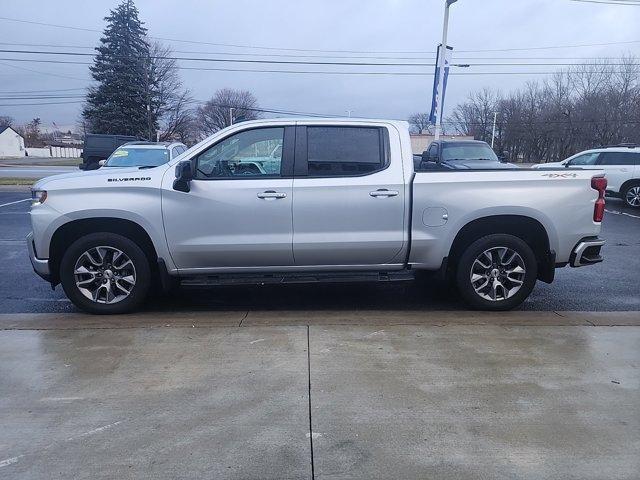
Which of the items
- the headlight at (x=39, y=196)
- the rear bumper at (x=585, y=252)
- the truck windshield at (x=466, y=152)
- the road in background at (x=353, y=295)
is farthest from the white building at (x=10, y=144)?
the rear bumper at (x=585, y=252)

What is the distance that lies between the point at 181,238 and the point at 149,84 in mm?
49495

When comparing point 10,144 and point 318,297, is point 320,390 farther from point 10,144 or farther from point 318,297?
point 10,144

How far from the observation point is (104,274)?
5492 mm

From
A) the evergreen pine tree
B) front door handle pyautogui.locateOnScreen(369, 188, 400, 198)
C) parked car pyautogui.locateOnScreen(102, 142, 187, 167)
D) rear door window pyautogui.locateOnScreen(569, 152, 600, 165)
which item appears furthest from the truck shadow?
the evergreen pine tree

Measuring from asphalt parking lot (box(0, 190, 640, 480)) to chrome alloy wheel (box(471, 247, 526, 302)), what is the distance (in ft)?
0.78

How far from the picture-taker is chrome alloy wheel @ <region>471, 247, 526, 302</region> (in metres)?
5.64

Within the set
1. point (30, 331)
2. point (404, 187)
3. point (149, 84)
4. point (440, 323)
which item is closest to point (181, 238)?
point (30, 331)

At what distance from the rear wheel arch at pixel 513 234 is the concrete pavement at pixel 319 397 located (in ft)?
2.01

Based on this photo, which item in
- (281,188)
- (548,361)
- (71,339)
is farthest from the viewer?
(281,188)

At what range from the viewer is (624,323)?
543 centimetres

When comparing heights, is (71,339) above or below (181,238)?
below

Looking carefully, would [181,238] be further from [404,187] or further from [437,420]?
[437,420]

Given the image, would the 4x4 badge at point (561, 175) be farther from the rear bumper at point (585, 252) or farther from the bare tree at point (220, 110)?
the bare tree at point (220, 110)

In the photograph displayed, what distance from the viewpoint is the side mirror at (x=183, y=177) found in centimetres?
521
